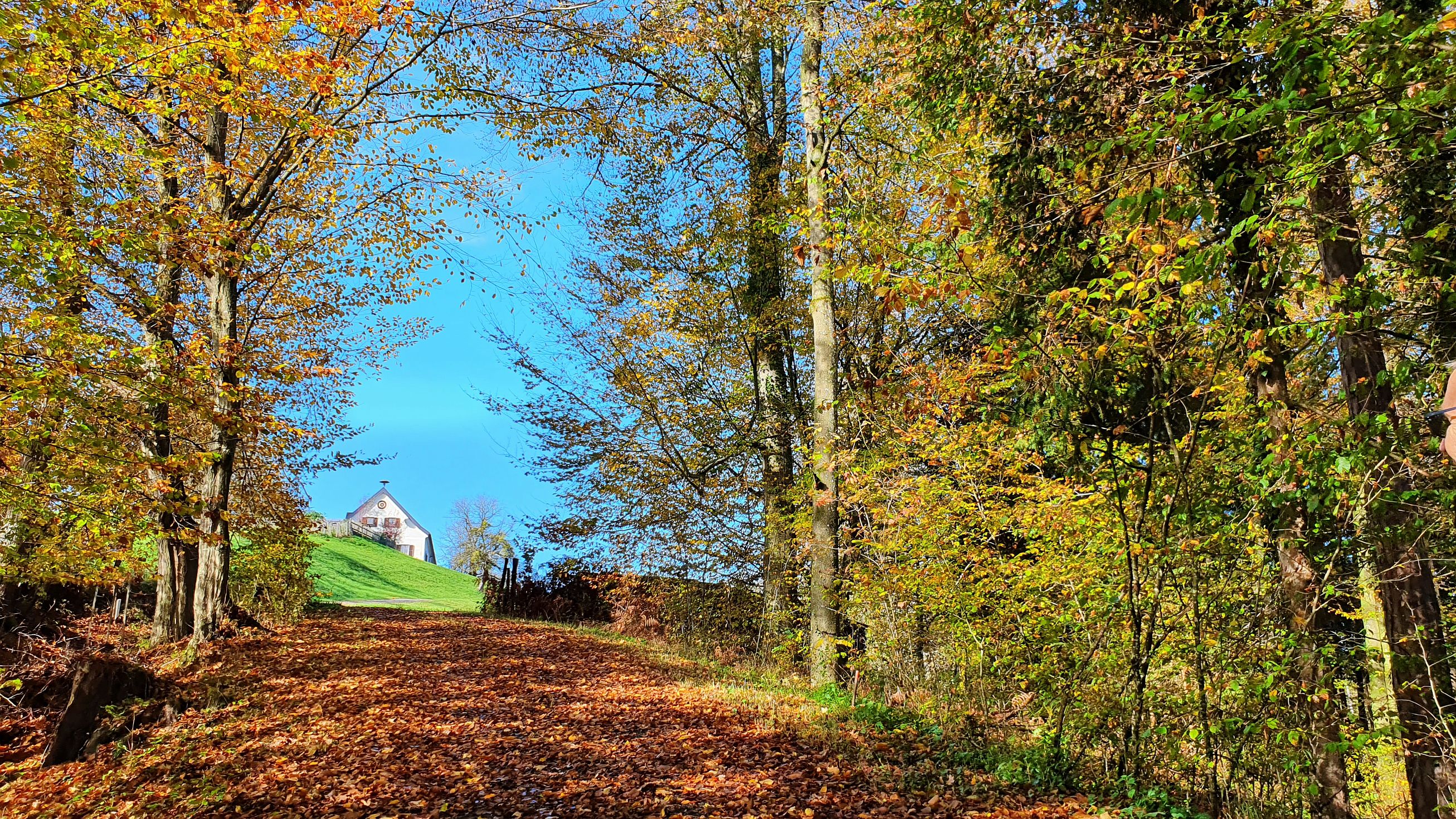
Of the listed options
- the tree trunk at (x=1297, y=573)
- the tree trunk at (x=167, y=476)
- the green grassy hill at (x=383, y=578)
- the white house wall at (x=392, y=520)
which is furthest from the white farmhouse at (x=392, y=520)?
the tree trunk at (x=1297, y=573)

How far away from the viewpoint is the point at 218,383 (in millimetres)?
9086

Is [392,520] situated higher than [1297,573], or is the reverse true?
[392,520]

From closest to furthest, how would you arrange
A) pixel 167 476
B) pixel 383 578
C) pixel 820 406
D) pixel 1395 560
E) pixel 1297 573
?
1. pixel 1395 560
2. pixel 1297 573
3. pixel 167 476
4. pixel 820 406
5. pixel 383 578

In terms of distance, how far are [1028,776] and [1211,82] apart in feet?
18.2

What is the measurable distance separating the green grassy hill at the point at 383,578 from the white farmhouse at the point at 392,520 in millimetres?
24082

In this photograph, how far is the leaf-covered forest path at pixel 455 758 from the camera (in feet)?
16.6

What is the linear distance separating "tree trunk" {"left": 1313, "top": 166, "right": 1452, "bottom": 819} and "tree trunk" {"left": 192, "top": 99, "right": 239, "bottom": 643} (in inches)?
429

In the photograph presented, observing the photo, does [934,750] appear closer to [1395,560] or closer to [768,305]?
[1395,560]

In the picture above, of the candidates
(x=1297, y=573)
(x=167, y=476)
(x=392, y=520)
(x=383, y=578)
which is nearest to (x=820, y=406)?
(x=1297, y=573)

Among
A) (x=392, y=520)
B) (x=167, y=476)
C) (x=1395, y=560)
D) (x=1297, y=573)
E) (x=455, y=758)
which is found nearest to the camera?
(x=1395, y=560)

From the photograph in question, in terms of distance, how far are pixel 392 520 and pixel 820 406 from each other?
5758cm

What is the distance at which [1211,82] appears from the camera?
604cm

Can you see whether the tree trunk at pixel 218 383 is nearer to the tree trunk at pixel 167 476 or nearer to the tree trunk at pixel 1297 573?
the tree trunk at pixel 167 476

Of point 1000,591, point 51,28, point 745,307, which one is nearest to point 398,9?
point 51,28
